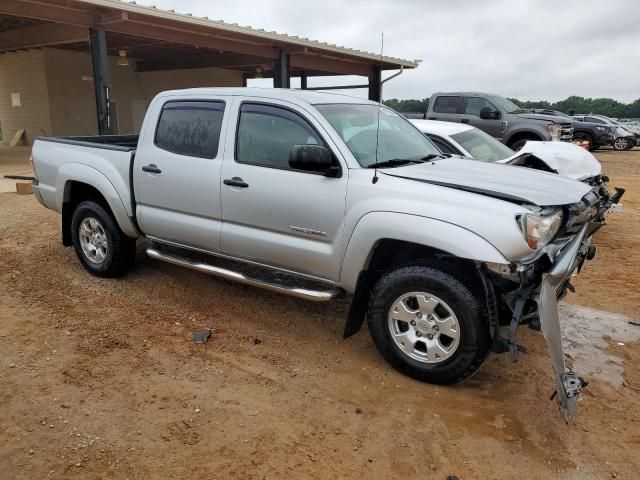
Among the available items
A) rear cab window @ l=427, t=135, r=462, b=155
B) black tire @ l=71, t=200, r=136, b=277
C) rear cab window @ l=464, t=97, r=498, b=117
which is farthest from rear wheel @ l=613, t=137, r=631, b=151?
black tire @ l=71, t=200, r=136, b=277

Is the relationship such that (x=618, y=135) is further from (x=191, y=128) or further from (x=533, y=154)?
(x=191, y=128)

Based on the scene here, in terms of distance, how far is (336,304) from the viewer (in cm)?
504

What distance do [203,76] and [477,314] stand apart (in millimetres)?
22760

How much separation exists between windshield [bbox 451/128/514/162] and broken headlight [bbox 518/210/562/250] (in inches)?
141

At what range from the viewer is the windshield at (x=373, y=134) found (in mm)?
4043

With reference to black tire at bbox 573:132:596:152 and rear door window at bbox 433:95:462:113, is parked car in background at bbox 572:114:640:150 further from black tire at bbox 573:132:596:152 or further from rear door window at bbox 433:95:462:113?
rear door window at bbox 433:95:462:113

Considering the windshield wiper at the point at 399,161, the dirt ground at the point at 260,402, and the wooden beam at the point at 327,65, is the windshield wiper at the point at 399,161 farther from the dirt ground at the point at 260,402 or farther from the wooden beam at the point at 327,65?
the wooden beam at the point at 327,65

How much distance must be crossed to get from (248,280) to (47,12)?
1018cm

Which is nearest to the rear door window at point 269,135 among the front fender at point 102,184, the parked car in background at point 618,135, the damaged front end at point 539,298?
the front fender at point 102,184

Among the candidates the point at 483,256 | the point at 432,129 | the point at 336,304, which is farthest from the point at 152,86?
the point at 483,256

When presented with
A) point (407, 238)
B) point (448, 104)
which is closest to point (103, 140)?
point (407, 238)

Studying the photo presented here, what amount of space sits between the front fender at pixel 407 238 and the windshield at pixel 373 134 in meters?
0.52

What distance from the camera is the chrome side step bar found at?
12.8 feet

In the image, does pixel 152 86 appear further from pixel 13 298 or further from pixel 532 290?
pixel 532 290
